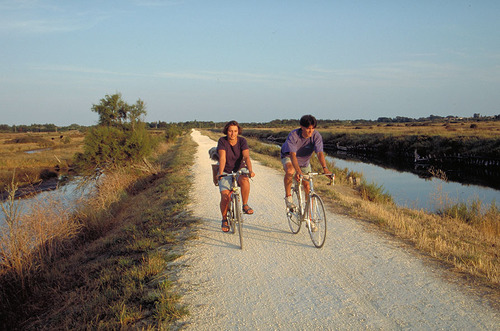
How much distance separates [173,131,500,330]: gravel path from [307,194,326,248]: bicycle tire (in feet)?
0.52

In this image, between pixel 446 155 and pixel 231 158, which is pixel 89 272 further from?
pixel 446 155

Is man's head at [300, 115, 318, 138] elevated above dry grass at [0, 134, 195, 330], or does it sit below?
above

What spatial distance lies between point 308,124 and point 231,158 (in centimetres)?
146

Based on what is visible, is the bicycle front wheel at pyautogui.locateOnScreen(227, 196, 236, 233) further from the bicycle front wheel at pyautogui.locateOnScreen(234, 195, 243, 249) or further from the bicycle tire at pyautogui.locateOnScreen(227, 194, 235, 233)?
the bicycle front wheel at pyautogui.locateOnScreen(234, 195, 243, 249)

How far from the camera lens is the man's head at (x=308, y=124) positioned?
5608 millimetres

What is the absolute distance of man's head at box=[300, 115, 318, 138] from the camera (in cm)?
561

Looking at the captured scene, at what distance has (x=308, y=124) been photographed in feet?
18.4

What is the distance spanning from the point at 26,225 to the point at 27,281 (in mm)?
1366

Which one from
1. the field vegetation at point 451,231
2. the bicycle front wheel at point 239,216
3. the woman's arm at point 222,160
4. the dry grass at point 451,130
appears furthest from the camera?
the dry grass at point 451,130

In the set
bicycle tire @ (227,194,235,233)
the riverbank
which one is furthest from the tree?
the riverbank

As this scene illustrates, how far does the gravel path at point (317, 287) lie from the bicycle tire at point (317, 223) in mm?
159

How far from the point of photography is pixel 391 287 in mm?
4316

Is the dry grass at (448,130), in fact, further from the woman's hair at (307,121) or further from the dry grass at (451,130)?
the woman's hair at (307,121)

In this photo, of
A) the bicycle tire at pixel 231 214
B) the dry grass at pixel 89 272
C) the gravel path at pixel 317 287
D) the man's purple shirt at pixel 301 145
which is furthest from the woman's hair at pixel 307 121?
the dry grass at pixel 89 272
